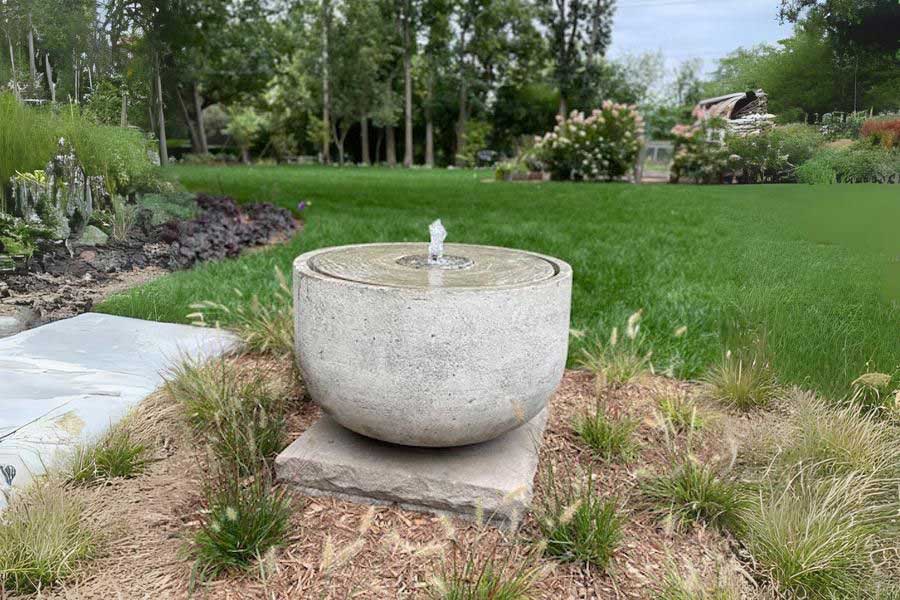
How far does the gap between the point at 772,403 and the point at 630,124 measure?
11.6 m

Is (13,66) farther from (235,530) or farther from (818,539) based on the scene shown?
(818,539)

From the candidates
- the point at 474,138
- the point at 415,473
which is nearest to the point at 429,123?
the point at 474,138

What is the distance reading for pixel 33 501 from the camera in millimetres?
2277

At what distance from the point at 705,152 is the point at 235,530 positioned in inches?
163

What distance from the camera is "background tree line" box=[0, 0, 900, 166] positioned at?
3.30 m

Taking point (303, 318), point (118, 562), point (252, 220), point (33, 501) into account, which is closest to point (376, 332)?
point (303, 318)

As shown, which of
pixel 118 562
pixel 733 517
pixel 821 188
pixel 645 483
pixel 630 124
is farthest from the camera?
pixel 630 124

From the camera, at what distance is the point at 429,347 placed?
2.25 meters

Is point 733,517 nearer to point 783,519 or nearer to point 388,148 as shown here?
point 783,519

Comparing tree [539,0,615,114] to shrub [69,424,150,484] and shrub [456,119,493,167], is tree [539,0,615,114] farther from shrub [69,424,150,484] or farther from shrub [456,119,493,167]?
shrub [69,424,150,484]

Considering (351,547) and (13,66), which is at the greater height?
(13,66)

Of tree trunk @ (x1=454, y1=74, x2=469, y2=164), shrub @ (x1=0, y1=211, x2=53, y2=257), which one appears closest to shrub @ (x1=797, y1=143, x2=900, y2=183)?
shrub @ (x1=0, y1=211, x2=53, y2=257)

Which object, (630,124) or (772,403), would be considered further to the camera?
(630,124)

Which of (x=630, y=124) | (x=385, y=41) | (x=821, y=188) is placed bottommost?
Answer: (x=821, y=188)
